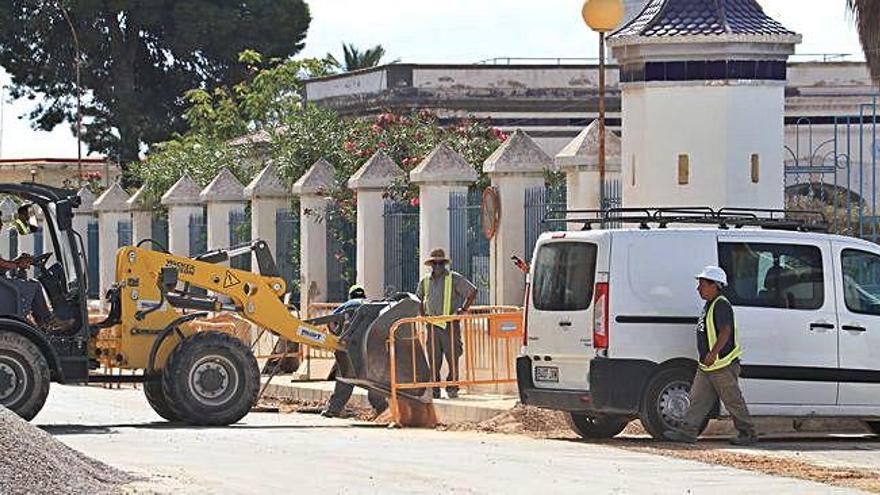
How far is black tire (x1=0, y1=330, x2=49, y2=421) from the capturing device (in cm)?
2220

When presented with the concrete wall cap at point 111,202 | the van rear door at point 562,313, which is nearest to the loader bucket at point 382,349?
the van rear door at point 562,313

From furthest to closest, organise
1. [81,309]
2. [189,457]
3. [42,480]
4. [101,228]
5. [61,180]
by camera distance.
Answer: [61,180], [101,228], [81,309], [189,457], [42,480]

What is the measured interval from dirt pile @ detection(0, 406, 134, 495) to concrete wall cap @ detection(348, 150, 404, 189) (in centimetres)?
1599

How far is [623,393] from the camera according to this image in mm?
19719

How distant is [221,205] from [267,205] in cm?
243

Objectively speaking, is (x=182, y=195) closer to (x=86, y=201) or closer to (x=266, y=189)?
(x=266, y=189)

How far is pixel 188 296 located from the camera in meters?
24.3

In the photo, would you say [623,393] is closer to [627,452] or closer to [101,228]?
[627,452]

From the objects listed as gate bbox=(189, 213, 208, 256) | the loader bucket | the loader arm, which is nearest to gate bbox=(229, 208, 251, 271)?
gate bbox=(189, 213, 208, 256)

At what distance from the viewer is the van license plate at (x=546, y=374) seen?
2036 centimetres

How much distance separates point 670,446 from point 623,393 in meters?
0.67

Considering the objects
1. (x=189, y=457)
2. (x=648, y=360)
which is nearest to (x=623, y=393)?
(x=648, y=360)

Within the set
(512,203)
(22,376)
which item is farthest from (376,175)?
(22,376)

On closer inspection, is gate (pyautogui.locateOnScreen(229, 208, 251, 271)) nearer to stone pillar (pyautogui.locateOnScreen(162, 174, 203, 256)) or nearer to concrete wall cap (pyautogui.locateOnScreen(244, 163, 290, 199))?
concrete wall cap (pyautogui.locateOnScreen(244, 163, 290, 199))
